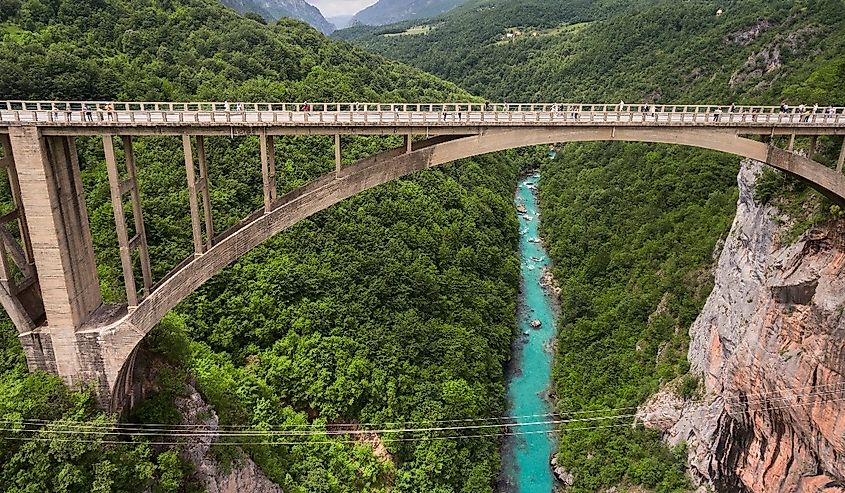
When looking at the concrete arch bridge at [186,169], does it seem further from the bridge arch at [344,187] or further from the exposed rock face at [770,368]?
the exposed rock face at [770,368]

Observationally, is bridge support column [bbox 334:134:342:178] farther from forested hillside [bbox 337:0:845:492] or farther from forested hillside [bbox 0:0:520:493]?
forested hillside [bbox 337:0:845:492]

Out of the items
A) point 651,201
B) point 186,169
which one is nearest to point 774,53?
point 651,201

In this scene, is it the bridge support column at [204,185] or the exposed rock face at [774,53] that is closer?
the bridge support column at [204,185]

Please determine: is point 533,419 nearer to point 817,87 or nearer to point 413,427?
point 413,427

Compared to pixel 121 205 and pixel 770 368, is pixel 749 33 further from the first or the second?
pixel 121 205

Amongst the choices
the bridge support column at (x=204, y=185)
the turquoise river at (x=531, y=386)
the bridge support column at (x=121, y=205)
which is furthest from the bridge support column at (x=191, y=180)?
the turquoise river at (x=531, y=386)

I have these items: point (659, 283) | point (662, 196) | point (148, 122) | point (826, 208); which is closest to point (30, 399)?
point (148, 122)

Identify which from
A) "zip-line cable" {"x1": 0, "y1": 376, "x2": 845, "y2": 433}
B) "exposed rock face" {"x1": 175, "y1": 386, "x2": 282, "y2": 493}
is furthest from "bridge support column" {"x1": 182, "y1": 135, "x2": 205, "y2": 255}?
"zip-line cable" {"x1": 0, "y1": 376, "x2": 845, "y2": 433}
